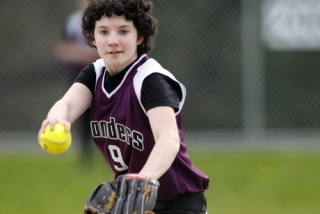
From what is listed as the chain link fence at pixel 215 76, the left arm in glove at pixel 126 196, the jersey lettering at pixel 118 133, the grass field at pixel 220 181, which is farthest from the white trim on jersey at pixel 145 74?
the chain link fence at pixel 215 76

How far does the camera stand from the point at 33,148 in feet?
39.6

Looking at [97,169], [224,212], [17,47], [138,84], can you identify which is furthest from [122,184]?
[17,47]

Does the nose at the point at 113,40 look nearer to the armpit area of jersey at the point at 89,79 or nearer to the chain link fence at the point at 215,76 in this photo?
the armpit area of jersey at the point at 89,79

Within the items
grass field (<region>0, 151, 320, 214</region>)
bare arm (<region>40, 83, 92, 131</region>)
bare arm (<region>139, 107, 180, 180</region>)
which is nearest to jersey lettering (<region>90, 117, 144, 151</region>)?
bare arm (<region>40, 83, 92, 131</region>)

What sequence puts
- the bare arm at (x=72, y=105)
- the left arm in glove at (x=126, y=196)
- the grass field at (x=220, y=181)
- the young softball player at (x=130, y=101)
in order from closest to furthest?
the left arm in glove at (x=126, y=196), the young softball player at (x=130, y=101), the bare arm at (x=72, y=105), the grass field at (x=220, y=181)

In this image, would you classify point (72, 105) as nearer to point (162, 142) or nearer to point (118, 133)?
point (118, 133)

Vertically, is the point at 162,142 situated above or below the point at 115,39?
below

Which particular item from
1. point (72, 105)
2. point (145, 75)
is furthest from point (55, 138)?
point (145, 75)

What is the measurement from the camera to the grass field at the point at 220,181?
818 cm

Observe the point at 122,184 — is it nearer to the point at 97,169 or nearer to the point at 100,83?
the point at 100,83

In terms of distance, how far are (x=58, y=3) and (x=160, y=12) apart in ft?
4.97

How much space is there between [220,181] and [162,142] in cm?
582

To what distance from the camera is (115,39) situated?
156 inches

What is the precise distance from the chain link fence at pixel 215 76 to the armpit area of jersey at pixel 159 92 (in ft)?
27.0
